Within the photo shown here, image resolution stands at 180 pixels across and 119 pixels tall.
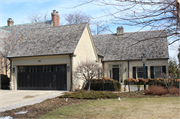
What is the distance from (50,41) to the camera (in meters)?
18.6

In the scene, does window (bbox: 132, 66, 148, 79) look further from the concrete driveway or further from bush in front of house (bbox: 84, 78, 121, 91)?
the concrete driveway

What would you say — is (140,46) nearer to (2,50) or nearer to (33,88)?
(33,88)

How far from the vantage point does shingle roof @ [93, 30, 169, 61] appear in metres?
22.1

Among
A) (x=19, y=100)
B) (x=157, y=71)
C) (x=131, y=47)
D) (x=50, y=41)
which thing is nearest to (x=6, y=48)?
(x=50, y=41)

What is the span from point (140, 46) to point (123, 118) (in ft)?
59.9

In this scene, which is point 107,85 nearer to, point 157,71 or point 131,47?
point 157,71

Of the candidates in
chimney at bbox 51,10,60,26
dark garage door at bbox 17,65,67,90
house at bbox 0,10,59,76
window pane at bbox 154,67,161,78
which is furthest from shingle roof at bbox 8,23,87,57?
chimney at bbox 51,10,60,26

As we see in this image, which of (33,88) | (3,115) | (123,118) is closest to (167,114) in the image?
(123,118)

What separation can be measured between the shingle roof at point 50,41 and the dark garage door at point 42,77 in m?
1.42

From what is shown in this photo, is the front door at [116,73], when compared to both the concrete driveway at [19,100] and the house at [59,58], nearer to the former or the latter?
the house at [59,58]

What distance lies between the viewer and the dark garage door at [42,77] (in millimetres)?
16828

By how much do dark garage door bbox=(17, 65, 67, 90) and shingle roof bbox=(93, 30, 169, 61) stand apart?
8.07 metres

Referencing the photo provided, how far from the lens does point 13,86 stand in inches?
715

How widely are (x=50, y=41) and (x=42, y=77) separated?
358 cm
